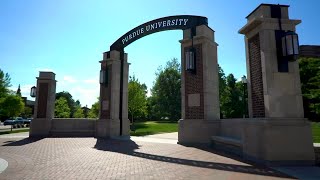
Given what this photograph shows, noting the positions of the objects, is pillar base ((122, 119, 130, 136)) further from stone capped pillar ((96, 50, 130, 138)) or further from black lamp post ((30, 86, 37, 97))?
black lamp post ((30, 86, 37, 97))

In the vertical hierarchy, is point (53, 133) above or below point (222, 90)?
below

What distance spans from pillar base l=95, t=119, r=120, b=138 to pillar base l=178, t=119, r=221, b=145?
675 centimetres

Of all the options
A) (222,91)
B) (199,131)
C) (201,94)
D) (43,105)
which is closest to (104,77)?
(43,105)

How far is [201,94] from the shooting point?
14.0 metres

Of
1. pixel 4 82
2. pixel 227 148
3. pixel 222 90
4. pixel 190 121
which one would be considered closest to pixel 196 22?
pixel 190 121

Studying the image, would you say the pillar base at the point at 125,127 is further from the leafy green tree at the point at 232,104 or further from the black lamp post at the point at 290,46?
the leafy green tree at the point at 232,104

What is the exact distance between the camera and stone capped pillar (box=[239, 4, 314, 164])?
26.5 ft

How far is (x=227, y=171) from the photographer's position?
7.18m

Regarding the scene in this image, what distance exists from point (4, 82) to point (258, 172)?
106 feet

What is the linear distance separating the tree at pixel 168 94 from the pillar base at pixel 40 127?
36585mm

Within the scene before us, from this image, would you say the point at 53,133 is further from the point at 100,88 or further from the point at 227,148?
the point at 227,148

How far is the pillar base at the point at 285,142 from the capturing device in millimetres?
8023

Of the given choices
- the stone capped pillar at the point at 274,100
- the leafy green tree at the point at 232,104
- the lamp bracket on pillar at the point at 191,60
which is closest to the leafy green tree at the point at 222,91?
the leafy green tree at the point at 232,104

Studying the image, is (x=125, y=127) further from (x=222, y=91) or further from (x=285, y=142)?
(x=222, y=91)
